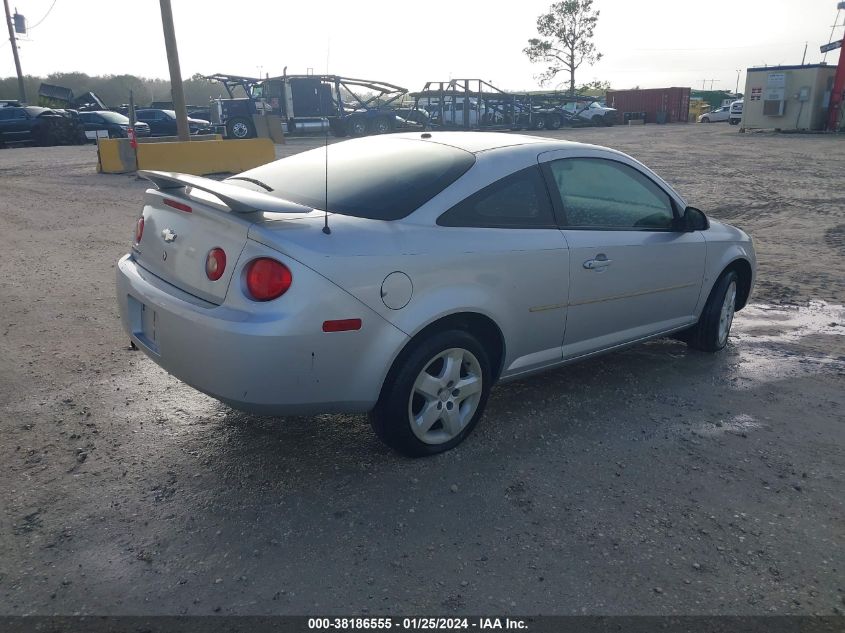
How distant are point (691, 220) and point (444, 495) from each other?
261 cm

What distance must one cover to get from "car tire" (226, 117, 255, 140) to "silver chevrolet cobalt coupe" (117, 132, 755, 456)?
25923mm

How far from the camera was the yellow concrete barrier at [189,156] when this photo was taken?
1479 cm

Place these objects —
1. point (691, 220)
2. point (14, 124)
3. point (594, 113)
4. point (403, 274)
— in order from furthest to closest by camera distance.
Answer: point (594, 113)
point (14, 124)
point (691, 220)
point (403, 274)

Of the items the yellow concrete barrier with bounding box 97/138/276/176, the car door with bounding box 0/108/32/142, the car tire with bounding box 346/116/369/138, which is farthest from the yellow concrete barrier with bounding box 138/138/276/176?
the car tire with bounding box 346/116/369/138

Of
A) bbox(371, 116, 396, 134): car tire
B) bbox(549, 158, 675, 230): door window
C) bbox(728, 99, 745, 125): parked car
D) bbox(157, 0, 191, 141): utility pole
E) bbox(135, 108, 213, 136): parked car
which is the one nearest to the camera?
bbox(549, 158, 675, 230): door window

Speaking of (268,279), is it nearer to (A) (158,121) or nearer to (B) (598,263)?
(B) (598,263)

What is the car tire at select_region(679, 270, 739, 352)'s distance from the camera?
4.96 m

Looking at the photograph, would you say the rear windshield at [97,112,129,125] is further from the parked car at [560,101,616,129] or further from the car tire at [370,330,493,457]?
the car tire at [370,330,493,457]

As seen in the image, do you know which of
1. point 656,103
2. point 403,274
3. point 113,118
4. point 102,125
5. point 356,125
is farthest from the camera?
point 656,103

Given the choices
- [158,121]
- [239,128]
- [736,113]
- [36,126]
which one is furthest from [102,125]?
[736,113]

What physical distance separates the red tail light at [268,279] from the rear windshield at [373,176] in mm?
501

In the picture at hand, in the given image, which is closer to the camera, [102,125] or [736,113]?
[102,125]

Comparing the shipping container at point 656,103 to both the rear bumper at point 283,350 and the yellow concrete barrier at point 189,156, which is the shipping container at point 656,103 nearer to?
the yellow concrete barrier at point 189,156

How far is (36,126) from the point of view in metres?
26.3
